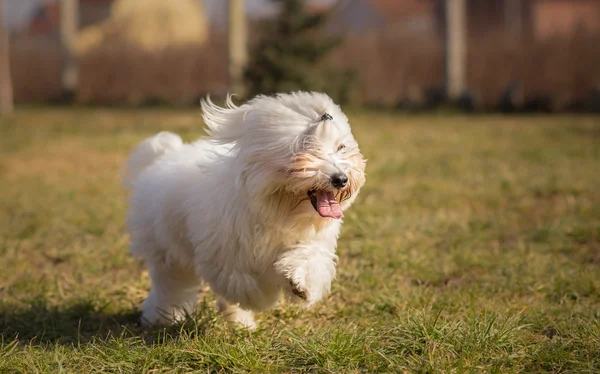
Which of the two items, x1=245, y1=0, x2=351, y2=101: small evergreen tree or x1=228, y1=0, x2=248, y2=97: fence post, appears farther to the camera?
x1=228, y1=0, x2=248, y2=97: fence post

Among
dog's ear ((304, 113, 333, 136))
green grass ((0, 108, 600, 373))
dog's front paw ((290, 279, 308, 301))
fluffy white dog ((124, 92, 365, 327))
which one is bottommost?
green grass ((0, 108, 600, 373))

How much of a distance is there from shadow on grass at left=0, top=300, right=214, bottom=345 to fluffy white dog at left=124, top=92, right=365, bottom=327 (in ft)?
0.49

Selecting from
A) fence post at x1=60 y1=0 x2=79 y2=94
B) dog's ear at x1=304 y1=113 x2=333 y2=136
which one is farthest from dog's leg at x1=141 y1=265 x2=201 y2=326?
fence post at x1=60 y1=0 x2=79 y2=94

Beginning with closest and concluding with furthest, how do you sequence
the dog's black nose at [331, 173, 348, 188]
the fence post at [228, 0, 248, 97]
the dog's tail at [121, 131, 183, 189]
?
the dog's black nose at [331, 173, 348, 188] < the dog's tail at [121, 131, 183, 189] < the fence post at [228, 0, 248, 97]

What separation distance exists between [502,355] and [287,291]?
100 cm

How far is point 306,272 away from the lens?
3152 millimetres

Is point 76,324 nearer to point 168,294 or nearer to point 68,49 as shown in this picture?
point 168,294

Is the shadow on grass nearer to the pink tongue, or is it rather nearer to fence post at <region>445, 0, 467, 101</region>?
the pink tongue

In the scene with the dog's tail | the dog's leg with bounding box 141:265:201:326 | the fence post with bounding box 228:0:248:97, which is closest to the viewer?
the dog's leg with bounding box 141:265:201:326

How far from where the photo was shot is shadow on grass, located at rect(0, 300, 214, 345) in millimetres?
3570

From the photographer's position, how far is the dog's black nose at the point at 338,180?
303cm

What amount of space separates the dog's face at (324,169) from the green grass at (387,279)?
0.62 m

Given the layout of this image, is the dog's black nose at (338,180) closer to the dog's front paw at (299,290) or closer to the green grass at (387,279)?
the dog's front paw at (299,290)

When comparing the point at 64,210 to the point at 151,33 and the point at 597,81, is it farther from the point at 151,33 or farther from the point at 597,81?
the point at 151,33
